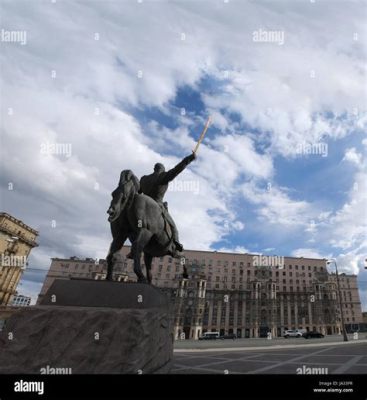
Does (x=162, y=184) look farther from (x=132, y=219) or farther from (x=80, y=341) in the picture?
(x=80, y=341)

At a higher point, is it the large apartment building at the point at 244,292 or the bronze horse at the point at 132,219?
the large apartment building at the point at 244,292

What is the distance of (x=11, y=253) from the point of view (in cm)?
5091

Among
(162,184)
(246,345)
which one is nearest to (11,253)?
(246,345)

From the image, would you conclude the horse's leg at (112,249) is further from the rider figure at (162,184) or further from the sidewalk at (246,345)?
the sidewalk at (246,345)

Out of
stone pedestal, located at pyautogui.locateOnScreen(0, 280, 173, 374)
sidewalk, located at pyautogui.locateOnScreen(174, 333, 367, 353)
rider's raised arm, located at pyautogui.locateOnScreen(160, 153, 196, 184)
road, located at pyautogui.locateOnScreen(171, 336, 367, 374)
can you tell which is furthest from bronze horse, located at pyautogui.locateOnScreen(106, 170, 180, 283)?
sidewalk, located at pyautogui.locateOnScreen(174, 333, 367, 353)

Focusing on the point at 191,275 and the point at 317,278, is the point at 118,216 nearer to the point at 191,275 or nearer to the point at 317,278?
the point at 191,275

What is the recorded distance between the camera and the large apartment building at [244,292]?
71812 millimetres

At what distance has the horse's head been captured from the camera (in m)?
5.12

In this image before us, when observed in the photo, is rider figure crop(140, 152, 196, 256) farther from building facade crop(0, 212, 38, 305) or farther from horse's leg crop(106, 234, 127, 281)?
building facade crop(0, 212, 38, 305)

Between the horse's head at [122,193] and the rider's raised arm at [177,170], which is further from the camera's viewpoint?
the rider's raised arm at [177,170]

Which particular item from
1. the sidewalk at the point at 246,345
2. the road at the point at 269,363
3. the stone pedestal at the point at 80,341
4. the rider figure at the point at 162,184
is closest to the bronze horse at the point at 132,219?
the rider figure at the point at 162,184

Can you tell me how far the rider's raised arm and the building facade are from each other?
49.4 meters

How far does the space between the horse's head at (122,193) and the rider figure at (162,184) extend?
1.24 metres

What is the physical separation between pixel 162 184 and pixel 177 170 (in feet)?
2.07
